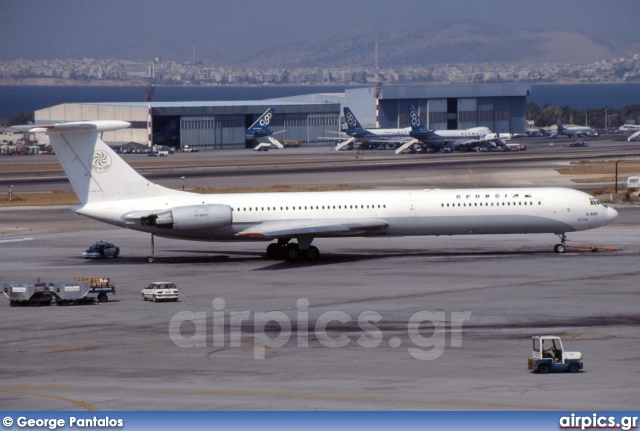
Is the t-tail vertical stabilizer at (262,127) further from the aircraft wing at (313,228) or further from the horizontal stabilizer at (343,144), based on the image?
the aircraft wing at (313,228)

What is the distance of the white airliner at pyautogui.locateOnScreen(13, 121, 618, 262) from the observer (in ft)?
174

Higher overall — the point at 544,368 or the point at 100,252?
the point at 100,252

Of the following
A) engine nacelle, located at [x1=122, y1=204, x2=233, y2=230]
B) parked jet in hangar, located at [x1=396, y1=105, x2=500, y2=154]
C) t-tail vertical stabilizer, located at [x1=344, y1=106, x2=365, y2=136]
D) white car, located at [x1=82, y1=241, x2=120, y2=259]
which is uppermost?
t-tail vertical stabilizer, located at [x1=344, y1=106, x2=365, y2=136]

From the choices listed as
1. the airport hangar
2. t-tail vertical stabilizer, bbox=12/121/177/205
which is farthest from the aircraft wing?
the airport hangar

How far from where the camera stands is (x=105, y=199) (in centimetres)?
5362

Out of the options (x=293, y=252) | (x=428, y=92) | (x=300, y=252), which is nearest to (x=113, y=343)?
(x=293, y=252)

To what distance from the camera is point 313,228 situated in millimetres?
52906

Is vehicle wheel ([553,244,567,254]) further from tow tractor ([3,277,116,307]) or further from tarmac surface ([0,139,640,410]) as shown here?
tow tractor ([3,277,116,307])

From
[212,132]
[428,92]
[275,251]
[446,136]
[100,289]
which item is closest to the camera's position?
[100,289]

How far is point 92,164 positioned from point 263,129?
127 meters

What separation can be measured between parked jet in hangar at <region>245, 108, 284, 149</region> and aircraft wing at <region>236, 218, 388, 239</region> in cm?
12504

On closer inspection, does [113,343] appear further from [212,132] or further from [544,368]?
[212,132]

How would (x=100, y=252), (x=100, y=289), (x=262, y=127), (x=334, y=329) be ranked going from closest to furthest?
(x=334, y=329), (x=100, y=289), (x=100, y=252), (x=262, y=127)

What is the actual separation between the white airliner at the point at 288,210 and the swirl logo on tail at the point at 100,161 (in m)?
0.05
